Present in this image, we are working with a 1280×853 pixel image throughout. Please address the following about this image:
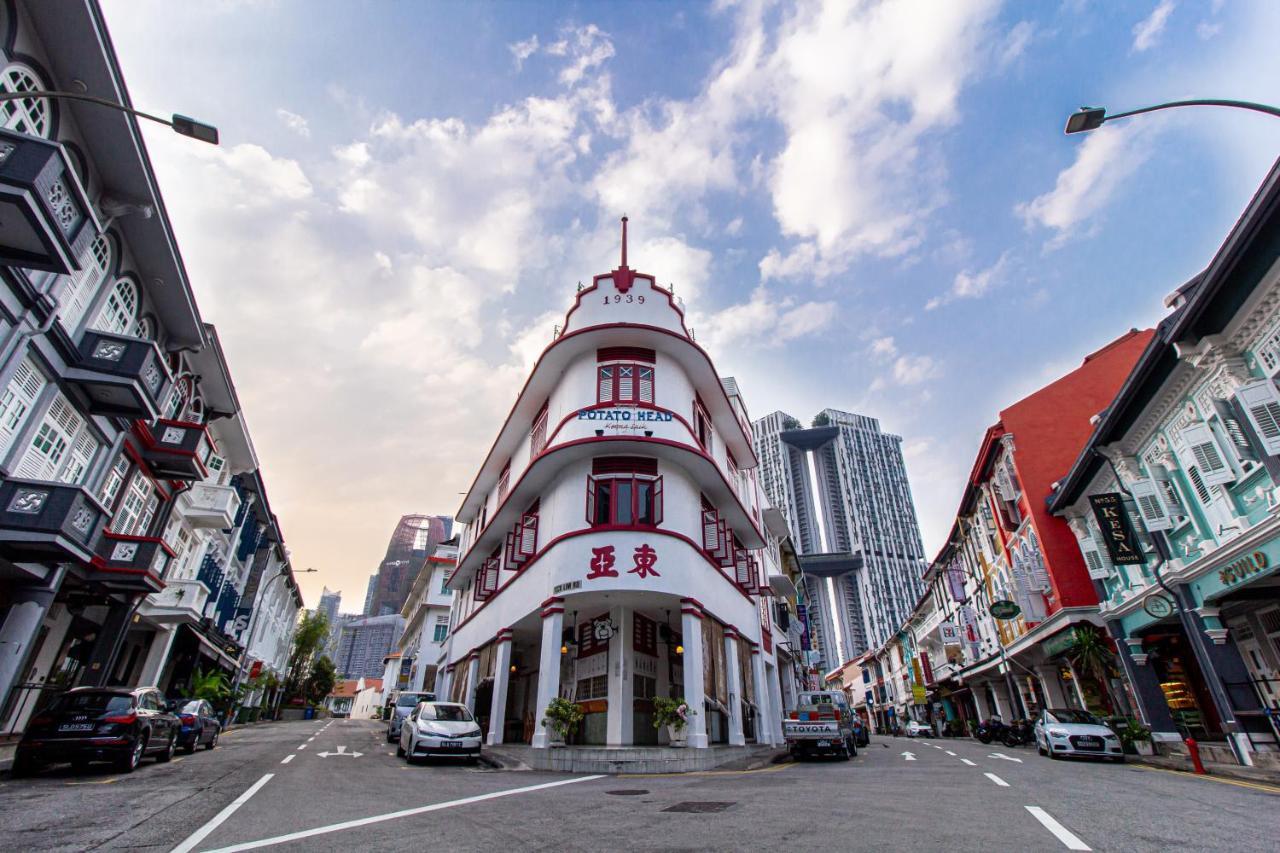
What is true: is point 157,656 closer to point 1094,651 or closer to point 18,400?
point 18,400

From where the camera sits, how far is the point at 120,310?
1653 cm

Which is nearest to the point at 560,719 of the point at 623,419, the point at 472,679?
the point at 623,419

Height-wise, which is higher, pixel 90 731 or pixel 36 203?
pixel 36 203

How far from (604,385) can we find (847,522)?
131582 mm

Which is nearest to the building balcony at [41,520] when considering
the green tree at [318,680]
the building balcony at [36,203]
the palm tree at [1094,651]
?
the building balcony at [36,203]

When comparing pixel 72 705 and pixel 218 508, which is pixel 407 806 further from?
pixel 218 508

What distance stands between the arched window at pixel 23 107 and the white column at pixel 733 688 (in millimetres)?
20944

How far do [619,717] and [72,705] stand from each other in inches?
456

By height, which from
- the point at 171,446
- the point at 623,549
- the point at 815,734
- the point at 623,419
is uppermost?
the point at 623,419

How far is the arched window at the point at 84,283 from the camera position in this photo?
46.5 ft

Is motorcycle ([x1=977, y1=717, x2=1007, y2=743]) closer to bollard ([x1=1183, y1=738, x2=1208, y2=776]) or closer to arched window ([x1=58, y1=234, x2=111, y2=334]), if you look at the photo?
bollard ([x1=1183, y1=738, x2=1208, y2=776])

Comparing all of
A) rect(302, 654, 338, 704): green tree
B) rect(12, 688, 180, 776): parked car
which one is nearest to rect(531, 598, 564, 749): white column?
rect(12, 688, 180, 776): parked car

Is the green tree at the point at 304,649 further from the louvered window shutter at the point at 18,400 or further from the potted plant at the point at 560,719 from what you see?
the potted plant at the point at 560,719

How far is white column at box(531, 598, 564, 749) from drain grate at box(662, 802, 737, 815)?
8.83 m
